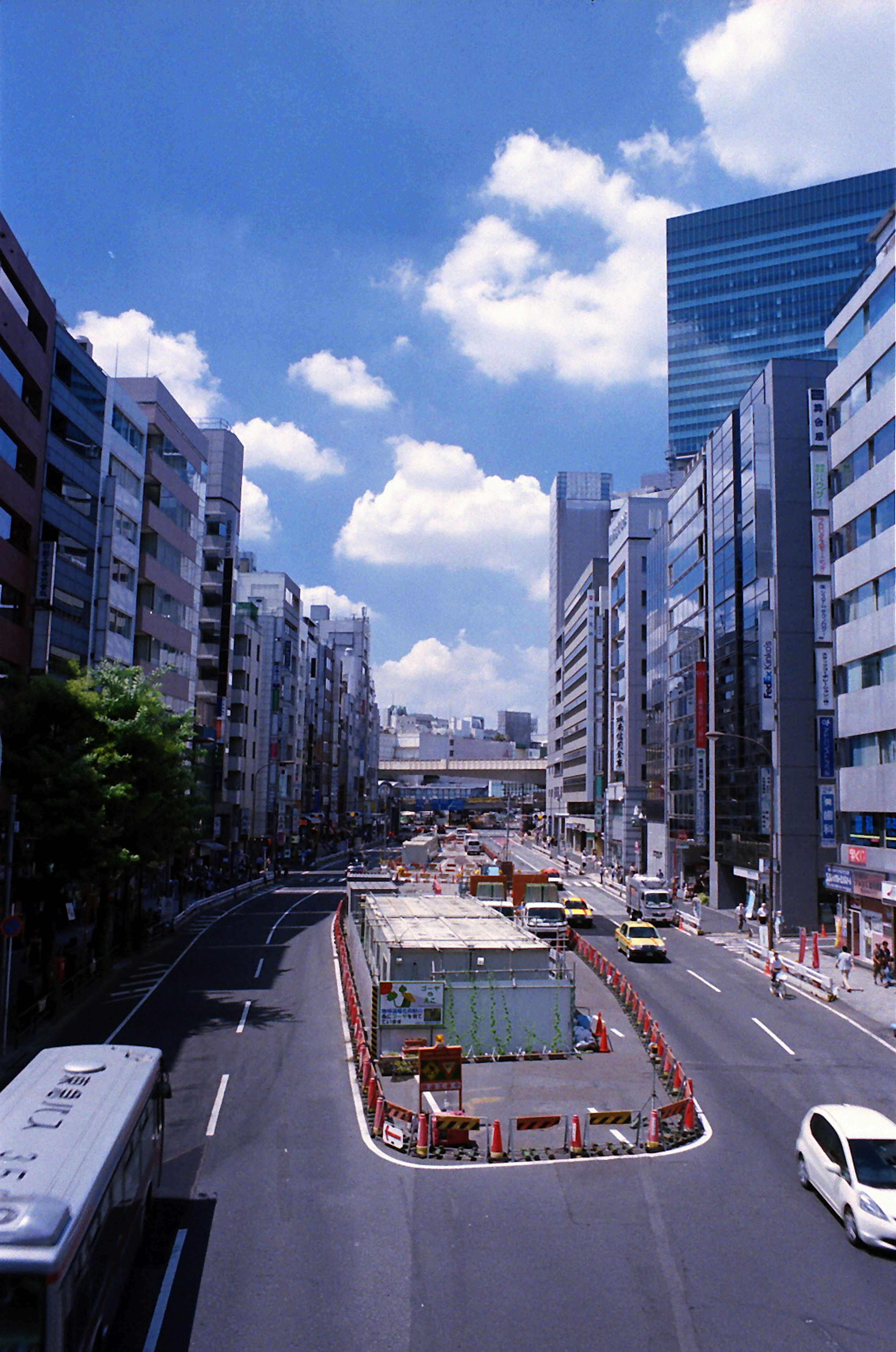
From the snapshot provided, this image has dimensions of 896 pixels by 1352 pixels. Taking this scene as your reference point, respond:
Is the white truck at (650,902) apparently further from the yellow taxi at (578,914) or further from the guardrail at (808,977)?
the guardrail at (808,977)

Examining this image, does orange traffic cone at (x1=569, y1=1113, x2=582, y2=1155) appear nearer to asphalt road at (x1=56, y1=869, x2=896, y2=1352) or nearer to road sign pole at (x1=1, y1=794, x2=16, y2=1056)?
asphalt road at (x1=56, y1=869, x2=896, y2=1352)

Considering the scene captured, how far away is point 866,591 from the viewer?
4034 centimetres

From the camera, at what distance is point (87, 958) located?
3466 centimetres

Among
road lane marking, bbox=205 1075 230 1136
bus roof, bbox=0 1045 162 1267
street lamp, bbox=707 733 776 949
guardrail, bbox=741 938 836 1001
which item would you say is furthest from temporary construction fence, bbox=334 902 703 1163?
street lamp, bbox=707 733 776 949

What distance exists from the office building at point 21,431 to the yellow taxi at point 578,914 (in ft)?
92.8

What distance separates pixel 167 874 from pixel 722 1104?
46924 mm

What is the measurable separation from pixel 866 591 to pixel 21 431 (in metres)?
35.0

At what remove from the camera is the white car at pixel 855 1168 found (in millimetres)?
13273

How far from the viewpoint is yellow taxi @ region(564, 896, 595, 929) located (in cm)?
4988

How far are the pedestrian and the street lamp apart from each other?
5.86 metres

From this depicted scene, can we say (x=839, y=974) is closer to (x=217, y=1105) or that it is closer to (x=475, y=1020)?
(x=475, y=1020)

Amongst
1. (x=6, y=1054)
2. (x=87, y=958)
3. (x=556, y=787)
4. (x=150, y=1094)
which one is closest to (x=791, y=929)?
(x=87, y=958)

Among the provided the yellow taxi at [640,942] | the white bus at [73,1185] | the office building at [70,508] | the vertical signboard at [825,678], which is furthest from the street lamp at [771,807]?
the white bus at [73,1185]

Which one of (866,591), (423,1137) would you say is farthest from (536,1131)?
(866,591)
